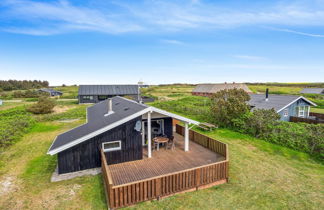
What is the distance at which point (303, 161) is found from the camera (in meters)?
11.1

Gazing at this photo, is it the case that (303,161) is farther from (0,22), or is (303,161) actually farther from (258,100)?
(0,22)

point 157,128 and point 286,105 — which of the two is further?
point 286,105

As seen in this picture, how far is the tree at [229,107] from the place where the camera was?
1802 cm

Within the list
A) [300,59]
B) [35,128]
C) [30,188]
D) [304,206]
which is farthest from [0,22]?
[300,59]

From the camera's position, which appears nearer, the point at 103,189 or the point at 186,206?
the point at 186,206

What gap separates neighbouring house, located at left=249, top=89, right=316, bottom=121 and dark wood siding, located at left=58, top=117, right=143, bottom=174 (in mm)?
17856

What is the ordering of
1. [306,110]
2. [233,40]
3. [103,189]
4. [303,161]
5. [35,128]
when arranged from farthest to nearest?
1. [233,40]
2. [306,110]
3. [35,128]
4. [303,161]
5. [103,189]

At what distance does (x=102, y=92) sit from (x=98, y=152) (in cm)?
3966

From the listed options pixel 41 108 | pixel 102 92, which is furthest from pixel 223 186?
pixel 102 92

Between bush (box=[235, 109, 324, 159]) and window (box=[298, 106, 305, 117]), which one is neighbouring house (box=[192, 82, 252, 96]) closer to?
window (box=[298, 106, 305, 117])

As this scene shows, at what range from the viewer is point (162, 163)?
383 inches

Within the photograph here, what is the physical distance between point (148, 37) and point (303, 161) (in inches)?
1362

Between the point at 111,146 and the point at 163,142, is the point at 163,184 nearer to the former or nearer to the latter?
the point at 111,146

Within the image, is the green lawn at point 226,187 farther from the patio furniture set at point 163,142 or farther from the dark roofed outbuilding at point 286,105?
the dark roofed outbuilding at point 286,105
